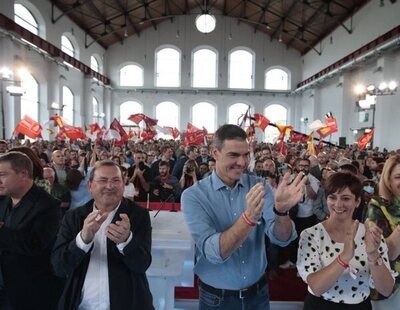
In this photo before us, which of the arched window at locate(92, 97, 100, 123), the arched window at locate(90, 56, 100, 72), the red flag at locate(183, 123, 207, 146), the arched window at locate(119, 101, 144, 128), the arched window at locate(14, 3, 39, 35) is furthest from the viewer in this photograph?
the arched window at locate(119, 101, 144, 128)

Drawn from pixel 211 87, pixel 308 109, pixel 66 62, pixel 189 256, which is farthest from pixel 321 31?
pixel 189 256

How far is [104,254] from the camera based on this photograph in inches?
81.0

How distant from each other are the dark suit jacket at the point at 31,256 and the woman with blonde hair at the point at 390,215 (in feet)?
7.32

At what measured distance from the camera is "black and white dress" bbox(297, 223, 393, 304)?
2059 mm

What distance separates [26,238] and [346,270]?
205 centimetres

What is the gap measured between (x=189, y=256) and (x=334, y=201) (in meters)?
1.65

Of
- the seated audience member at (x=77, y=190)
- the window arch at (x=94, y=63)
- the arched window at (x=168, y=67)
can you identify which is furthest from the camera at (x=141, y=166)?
the arched window at (x=168, y=67)

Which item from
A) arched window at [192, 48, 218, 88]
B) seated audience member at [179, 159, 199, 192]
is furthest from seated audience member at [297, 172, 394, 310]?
arched window at [192, 48, 218, 88]

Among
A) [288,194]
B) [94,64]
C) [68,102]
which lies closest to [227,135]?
[288,194]

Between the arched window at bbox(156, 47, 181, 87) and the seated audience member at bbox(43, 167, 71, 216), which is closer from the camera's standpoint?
the seated audience member at bbox(43, 167, 71, 216)

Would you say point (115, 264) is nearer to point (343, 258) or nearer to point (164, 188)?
point (343, 258)

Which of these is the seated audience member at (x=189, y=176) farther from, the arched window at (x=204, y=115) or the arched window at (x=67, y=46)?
the arched window at (x=204, y=115)

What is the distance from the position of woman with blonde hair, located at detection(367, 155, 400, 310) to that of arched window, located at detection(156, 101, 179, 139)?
2747 centimetres

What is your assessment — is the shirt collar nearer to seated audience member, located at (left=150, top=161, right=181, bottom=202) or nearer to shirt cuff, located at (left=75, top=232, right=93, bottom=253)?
shirt cuff, located at (left=75, top=232, right=93, bottom=253)
